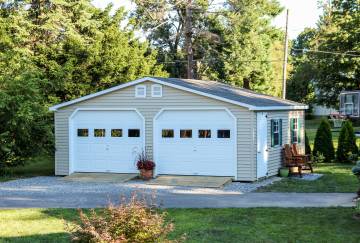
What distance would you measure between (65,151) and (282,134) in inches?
313

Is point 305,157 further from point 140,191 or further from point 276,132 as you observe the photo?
point 140,191

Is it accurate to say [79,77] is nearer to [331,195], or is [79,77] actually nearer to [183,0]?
[183,0]

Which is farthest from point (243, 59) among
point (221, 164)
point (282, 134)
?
point (221, 164)

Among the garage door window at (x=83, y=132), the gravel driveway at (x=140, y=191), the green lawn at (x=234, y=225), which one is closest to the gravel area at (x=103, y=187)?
the gravel driveway at (x=140, y=191)

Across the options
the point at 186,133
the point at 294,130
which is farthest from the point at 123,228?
the point at 294,130

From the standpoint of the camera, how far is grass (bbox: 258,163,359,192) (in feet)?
51.4

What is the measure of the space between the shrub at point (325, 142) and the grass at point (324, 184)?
358cm

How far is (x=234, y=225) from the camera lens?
10820mm

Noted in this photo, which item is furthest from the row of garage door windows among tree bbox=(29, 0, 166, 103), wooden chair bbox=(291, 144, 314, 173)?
tree bbox=(29, 0, 166, 103)

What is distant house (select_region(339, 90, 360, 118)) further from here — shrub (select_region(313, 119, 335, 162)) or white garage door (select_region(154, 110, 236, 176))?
white garage door (select_region(154, 110, 236, 176))

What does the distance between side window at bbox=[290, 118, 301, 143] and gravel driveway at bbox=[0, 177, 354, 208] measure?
12.2 ft

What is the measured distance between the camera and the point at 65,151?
65.5ft

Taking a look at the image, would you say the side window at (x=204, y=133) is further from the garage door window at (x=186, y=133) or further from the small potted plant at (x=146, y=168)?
the small potted plant at (x=146, y=168)

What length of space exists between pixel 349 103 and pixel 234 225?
115ft
